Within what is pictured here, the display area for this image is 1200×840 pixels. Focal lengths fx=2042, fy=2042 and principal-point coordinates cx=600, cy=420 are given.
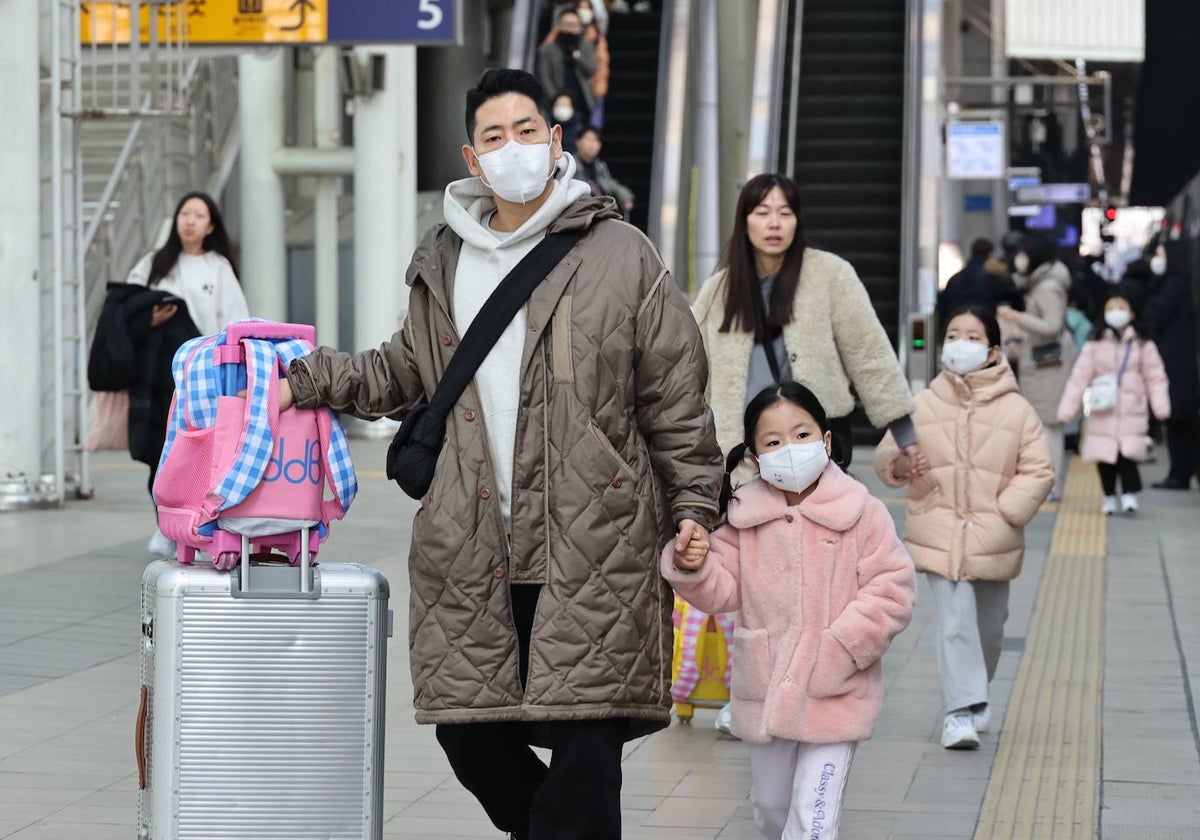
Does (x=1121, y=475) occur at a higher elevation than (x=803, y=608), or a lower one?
lower

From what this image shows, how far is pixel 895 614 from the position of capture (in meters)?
4.22

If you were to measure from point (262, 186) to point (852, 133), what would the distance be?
648 cm

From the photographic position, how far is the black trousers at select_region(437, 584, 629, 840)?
12.3 feet

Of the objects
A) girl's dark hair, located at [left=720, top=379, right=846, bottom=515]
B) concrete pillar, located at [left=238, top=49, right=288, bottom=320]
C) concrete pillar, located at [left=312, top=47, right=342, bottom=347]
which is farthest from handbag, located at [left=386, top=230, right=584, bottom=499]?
concrete pillar, located at [left=312, top=47, right=342, bottom=347]

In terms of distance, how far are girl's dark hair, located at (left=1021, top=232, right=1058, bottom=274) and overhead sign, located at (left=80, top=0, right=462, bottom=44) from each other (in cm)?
496

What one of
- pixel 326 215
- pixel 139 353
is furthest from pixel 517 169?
pixel 326 215

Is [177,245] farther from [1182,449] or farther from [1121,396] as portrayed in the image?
[1182,449]

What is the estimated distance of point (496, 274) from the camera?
387 cm

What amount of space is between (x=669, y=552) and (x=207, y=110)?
15.8m

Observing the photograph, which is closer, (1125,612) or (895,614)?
(895,614)

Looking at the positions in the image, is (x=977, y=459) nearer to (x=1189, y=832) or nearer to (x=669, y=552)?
(x=1189, y=832)

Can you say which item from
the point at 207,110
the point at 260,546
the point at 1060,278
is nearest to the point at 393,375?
the point at 260,546

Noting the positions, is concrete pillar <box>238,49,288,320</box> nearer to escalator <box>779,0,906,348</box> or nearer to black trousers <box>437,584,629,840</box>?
escalator <box>779,0,906,348</box>

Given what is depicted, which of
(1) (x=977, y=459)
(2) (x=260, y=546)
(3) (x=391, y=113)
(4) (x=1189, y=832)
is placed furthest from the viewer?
(3) (x=391, y=113)
